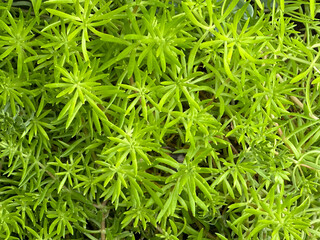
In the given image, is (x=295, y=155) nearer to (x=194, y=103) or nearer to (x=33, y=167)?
(x=194, y=103)

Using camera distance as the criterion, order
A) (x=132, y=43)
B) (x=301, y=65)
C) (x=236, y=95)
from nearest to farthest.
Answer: (x=132, y=43), (x=236, y=95), (x=301, y=65)

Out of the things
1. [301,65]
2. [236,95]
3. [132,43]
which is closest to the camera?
[132,43]

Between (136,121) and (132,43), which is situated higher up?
(132,43)

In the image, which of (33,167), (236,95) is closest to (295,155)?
(236,95)

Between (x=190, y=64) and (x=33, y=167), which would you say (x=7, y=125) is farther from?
(x=190, y=64)

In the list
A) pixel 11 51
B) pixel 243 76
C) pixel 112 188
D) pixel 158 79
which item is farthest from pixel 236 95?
pixel 11 51

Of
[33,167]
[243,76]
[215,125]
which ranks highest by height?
[243,76]

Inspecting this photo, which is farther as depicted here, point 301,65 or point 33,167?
point 301,65
